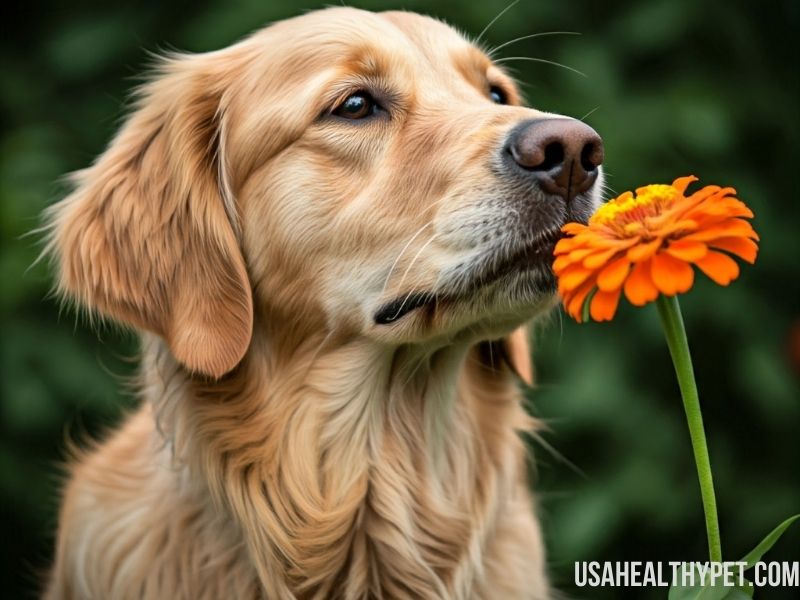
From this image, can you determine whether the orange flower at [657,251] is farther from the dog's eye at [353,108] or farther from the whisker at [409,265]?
the dog's eye at [353,108]

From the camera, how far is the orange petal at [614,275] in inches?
63.1

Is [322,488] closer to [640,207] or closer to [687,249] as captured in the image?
[640,207]

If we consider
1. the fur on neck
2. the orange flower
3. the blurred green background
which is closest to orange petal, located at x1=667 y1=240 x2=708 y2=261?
the orange flower

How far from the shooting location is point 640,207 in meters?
1.76

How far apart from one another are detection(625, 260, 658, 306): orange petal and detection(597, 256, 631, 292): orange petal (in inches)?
0.5

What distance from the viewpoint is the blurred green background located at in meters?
4.39

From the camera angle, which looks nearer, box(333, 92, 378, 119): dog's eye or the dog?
the dog

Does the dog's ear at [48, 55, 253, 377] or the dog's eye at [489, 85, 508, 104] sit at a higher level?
the dog's eye at [489, 85, 508, 104]

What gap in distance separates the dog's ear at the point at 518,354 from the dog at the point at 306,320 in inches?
4.8

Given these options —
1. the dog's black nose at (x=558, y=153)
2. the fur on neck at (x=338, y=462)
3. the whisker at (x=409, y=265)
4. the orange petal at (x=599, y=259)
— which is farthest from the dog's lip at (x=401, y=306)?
the orange petal at (x=599, y=259)

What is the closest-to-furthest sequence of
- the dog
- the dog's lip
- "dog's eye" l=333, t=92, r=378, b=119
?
the dog's lip → the dog → "dog's eye" l=333, t=92, r=378, b=119

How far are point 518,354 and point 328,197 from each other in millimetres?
876

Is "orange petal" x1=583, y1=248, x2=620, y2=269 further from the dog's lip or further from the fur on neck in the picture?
the fur on neck

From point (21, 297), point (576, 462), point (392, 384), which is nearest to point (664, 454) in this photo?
point (576, 462)
